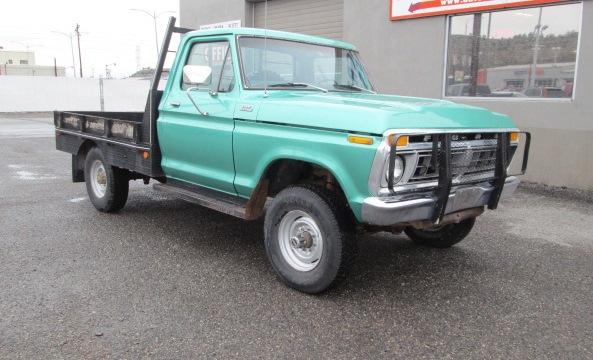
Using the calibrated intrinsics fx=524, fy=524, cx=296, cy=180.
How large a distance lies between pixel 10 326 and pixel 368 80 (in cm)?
396

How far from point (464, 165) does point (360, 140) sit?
1.00 m

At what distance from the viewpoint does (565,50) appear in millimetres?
8070

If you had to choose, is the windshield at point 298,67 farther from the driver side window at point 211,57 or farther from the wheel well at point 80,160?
the wheel well at point 80,160

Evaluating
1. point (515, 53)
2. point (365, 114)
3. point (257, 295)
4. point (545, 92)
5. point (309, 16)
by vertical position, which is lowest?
point (257, 295)

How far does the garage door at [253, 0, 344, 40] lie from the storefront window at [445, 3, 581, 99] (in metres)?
3.05

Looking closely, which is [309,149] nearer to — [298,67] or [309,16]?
[298,67]

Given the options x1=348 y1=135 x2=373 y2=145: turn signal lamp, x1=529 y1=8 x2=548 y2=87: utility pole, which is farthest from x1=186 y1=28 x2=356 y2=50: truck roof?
x1=529 y1=8 x2=548 y2=87: utility pole

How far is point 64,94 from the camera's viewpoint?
109 ft

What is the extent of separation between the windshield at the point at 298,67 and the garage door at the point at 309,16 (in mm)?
6399

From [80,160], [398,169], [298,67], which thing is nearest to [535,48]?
[298,67]

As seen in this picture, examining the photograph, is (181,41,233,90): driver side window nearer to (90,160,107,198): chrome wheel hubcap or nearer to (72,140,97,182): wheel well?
(90,160,107,198): chrome wheel hubcap

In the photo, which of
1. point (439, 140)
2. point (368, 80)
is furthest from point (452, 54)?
point (439, 140)

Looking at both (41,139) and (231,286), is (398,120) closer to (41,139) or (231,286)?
(231,286)

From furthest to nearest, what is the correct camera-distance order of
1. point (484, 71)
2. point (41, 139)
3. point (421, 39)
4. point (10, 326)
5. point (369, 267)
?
point (41, 139) → point (421, 39) → point (484, 71) → point (369, 267) → point (10, 326)
